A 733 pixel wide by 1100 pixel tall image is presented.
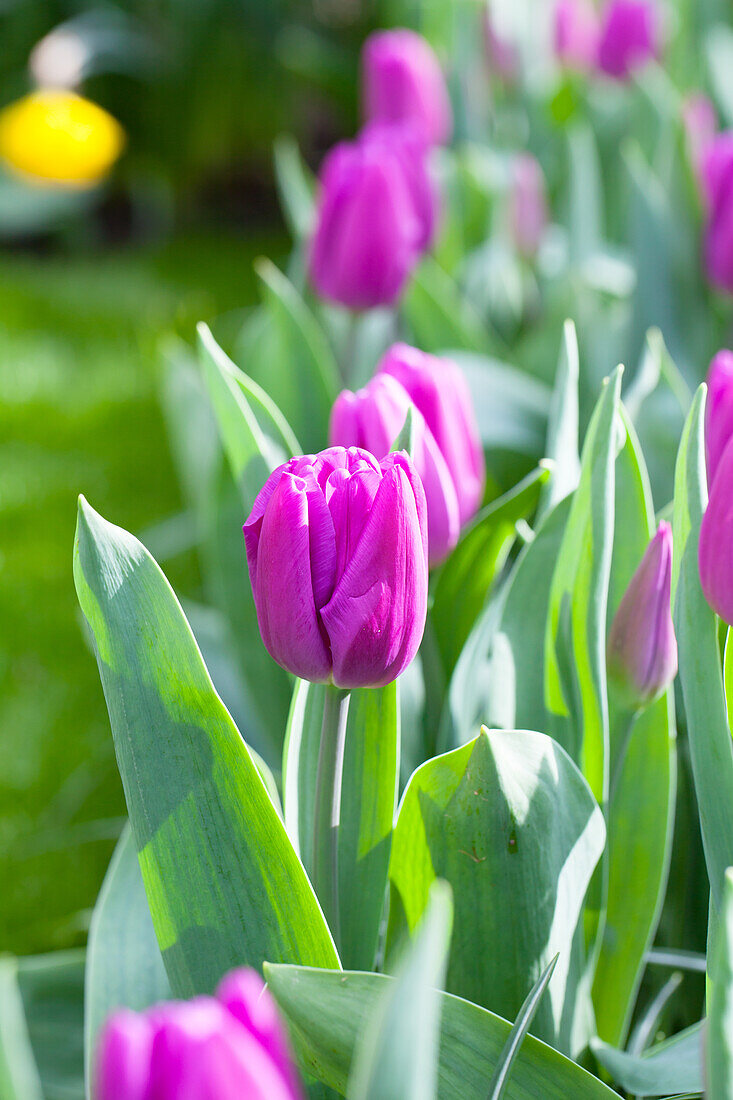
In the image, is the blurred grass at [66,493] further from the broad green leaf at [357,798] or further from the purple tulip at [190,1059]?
the purple tulip at [190,1059]

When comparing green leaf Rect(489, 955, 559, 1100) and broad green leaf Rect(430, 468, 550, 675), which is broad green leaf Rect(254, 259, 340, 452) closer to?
broad green leaf Rect(430, 468, 550, 675)

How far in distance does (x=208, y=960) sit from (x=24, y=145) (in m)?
2.30

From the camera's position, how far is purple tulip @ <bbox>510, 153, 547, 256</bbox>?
4.50ft

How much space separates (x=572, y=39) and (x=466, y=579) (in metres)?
1.32

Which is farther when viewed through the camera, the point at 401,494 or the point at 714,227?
the point at 714,227

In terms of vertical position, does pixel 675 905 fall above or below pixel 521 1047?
below

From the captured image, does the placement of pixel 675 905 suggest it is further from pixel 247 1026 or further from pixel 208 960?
pixel 247 1026

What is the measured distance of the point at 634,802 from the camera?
0.61 meters

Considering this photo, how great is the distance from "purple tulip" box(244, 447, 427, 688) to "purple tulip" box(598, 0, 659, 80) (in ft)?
4.46

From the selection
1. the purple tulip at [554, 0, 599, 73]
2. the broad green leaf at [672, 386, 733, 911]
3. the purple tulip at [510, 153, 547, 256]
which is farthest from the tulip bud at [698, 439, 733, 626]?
the purple tulip at [554, 0, 599, 73]

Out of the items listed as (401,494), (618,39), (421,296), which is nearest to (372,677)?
(401,494)

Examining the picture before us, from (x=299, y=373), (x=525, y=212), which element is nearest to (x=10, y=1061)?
(x=299, y=373)

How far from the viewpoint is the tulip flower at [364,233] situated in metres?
0.96

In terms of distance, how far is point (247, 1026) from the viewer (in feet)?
0.94
